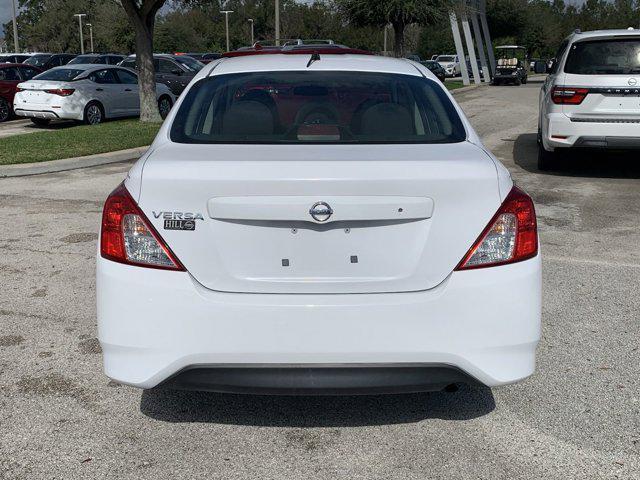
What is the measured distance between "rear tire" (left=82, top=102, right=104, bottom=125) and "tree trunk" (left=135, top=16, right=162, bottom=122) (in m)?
1.22

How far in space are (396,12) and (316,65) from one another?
114ft

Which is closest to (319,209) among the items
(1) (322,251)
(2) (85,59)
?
(1) (322,251)

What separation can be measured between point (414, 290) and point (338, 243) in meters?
0.34

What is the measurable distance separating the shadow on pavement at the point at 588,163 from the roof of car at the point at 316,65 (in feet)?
21.8

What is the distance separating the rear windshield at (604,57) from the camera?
1032cm

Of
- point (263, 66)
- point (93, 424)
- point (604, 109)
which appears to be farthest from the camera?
point (604, 109)

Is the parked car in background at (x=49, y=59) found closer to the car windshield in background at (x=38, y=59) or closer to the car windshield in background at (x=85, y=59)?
the car windshield in background at (x=38, y=59)

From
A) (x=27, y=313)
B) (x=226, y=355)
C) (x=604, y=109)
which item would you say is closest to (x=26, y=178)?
(x=27, y=313)

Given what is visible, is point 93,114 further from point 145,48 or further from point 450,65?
point 450,65

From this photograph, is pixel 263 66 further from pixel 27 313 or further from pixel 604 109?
pixel 604 109

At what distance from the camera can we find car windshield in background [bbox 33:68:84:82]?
1895 cm

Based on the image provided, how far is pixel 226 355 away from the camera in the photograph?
316 cm

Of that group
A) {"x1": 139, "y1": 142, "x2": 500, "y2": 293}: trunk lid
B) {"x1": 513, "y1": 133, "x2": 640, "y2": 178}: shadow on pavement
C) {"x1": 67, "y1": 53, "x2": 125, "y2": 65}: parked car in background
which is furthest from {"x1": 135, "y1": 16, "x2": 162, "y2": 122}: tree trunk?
{"x1": 139, "y1": 142, "x2": 500, "y2": 293}: trunk lid

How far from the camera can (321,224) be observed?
10.3 ft
